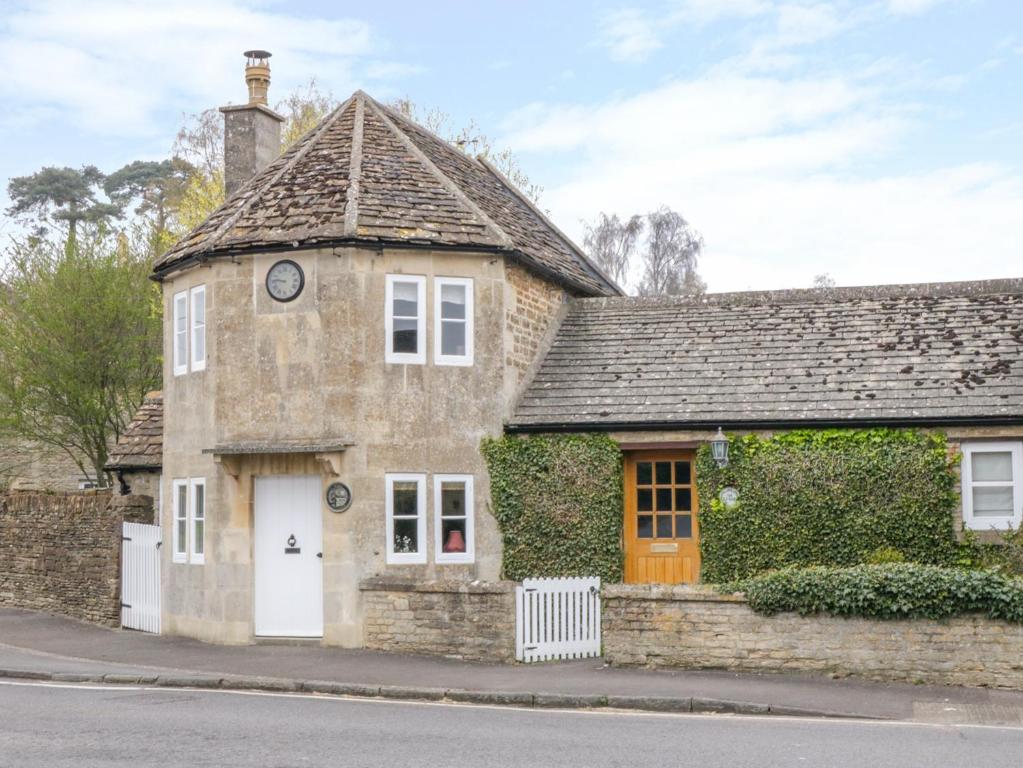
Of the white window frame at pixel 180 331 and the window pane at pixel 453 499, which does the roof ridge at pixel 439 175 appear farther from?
the white window frame at pixel 180 331

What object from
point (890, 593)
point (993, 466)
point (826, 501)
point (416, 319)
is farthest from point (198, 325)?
point (993, 466)

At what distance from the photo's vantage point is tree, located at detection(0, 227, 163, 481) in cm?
3048

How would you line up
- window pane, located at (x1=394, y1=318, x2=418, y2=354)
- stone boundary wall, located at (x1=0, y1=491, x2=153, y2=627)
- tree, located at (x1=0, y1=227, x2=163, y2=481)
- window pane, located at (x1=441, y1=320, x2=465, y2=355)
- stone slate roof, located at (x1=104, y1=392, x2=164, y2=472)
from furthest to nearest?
tree, located at (x1=0, y1=227, x2=163, y2=481)
stone slate roof, located at (x1=104, y1=392, x2=164, y2=472)
stone boundary wall, located at (x1=0, y1=491, x2=153, y2=627)
window pane, located at (x1=441, y1=320, x2=465, y2=355)
window pane, located at (x1=394, y1=318, x2=418, y2=354)

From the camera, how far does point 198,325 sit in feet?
64.6

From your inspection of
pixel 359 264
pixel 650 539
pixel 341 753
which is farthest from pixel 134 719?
pixel 650 539

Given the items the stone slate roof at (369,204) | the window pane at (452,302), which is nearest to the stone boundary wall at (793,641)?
the window pane at (452,302)

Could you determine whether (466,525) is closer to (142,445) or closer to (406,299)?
(406,299)

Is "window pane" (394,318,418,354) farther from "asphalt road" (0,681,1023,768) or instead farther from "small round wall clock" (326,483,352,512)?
"asphalt road" (0,681,1023,768)

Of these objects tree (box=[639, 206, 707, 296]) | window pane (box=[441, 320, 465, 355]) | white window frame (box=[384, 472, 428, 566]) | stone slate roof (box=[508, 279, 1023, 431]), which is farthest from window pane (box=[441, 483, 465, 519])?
tree (box=[639, 206, 707, 296])

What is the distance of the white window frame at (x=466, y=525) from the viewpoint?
18594 mm

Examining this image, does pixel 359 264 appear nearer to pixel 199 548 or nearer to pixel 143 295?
pixel 199 548

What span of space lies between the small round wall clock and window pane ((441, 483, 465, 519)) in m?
1.44

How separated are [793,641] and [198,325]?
33.9 ft

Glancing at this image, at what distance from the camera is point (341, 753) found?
33.2 ft
